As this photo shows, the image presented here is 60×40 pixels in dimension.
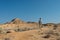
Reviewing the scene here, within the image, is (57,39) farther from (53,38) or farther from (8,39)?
(8,39)

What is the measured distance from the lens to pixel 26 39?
19.4 meters

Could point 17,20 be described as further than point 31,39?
Yes

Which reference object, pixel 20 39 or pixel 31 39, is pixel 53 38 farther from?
pixel 20 39

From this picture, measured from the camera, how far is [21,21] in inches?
2554

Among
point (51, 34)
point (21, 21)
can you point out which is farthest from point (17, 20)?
point (51, 34)

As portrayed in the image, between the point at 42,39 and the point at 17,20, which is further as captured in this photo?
the point at 17,20

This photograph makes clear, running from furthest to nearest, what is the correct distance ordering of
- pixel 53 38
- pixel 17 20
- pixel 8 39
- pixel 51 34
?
pixel 17 20 → pixel 51 34 → pixel 53 38 → pixel 8 39

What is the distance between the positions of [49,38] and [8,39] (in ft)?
16.2

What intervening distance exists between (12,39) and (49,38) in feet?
14.6

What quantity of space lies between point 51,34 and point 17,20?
4310 cm

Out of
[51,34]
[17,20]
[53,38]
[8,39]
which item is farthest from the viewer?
[17,20]

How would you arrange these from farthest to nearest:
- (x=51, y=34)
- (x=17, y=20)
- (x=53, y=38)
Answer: (x=17, y=20) < (x=51, y=34) < (x=53, y=38)

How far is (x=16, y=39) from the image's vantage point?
19.3 m

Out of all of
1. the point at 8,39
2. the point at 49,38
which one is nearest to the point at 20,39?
the point at 8,39
